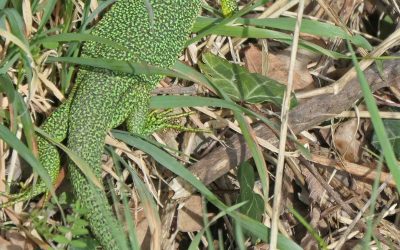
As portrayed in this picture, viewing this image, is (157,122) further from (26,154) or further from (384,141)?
(384,141)

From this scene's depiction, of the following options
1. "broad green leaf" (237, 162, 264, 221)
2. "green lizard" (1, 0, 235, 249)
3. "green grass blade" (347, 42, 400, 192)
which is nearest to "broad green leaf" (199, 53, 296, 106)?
"green lizard" (1, 0, 235, 249)

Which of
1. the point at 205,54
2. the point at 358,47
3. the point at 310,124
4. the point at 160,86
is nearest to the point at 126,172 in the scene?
the point at 160,86

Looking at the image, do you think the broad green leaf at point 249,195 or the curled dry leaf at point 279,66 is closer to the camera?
the broad green leaf at point 249,195

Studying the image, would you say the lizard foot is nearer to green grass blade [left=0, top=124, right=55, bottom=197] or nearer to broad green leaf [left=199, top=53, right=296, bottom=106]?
green grass blade [left=0, top=124, right=55, bottom=197]

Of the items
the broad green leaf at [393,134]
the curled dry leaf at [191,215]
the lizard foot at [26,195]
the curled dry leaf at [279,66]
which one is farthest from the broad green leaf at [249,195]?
the lizard foot at [26,195]

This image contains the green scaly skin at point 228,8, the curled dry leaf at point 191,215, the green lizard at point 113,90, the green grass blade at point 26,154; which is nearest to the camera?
the green grass blade at point 26,154

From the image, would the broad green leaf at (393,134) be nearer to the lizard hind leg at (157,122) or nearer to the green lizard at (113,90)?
the lizard hind leg at (157,122)

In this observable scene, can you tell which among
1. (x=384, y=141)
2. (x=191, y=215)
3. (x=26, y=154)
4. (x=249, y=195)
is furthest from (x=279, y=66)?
(x=26, y=154)
